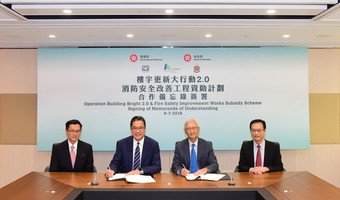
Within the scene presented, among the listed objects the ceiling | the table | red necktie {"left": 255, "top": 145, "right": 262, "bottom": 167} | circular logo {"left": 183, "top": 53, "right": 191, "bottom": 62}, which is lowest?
the table

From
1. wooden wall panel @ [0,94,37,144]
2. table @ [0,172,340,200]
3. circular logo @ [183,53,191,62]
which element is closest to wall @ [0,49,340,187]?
wooden wall panel @ [0,94,37,144]

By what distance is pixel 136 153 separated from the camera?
4.66m

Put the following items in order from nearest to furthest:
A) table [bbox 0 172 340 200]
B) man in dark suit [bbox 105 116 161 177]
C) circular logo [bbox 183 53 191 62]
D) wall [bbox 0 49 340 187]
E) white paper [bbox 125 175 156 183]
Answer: table [bbox 0 172 340 200] → white paper [bbox 125 175 156 183] → man in dark suit [bbox 105 116 161 177] → circular logo [bbox 183 53 191 62] → wall [bbox 0 49 340 187]

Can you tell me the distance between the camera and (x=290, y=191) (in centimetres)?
346

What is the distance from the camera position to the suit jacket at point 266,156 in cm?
474

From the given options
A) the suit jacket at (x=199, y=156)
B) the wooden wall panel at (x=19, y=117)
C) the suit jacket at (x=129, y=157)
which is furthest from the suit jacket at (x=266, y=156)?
the wooden wall panel at (x=19, y=117)

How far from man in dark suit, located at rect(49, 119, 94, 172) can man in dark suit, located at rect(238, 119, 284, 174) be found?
183 centimetres

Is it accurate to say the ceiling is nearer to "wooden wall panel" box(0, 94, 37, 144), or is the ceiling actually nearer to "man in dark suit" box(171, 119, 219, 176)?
"wooden wall panel" box(0, 94, 37, 144)

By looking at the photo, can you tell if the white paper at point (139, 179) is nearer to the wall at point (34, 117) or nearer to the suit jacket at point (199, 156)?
the suit jacket at point (199, 156)

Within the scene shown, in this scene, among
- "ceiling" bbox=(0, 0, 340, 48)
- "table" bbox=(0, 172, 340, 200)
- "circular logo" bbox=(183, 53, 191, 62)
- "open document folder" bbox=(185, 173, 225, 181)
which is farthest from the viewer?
"circular logo" bbox=(183, 53, 191, 62)

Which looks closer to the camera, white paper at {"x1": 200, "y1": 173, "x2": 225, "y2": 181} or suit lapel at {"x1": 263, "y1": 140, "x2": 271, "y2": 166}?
white paper at {"x1": 200, "y1": 173, "x2": 225, "y2": 181}

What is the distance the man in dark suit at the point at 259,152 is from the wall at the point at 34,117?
204cm

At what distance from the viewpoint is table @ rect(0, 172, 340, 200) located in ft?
11.0

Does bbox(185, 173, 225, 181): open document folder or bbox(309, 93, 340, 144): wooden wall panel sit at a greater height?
bbox(309, 93, 340, 144): wooden wall panel
